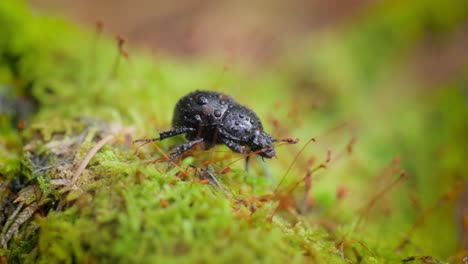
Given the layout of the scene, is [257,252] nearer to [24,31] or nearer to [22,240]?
[22,240]

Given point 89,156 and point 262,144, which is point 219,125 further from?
point 89,156

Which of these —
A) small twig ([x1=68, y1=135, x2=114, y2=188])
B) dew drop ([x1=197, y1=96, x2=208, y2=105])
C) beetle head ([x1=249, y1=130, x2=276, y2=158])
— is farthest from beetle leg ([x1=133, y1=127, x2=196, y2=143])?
beetle head ([x1=249, y1=130, x2=276, y2=158])

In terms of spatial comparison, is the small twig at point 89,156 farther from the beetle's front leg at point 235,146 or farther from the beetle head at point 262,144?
the beetle head at point 262,144

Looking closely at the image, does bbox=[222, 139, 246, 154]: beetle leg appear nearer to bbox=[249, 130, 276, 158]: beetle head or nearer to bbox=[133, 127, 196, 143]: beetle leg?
bbox=[249, 130, 276, 158]: beetle head

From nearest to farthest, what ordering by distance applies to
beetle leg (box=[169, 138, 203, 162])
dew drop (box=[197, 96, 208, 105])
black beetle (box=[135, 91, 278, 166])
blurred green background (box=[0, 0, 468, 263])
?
beetle leg (box=[169, 138, 203, 162]) < blurred green background (box=[0, 0, 468, 263]) < black beetle (box=[135, 91, 278, 166]) < dew drop (box=[197, 96, 208, 105])

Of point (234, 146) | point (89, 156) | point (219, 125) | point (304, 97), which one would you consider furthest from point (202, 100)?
point (304, 97)

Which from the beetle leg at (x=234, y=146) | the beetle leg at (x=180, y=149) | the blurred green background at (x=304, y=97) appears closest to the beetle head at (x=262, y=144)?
the beetle leg at (x=234, y=146)

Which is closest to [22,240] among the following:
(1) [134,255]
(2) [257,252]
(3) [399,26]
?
(1) [134,255]
